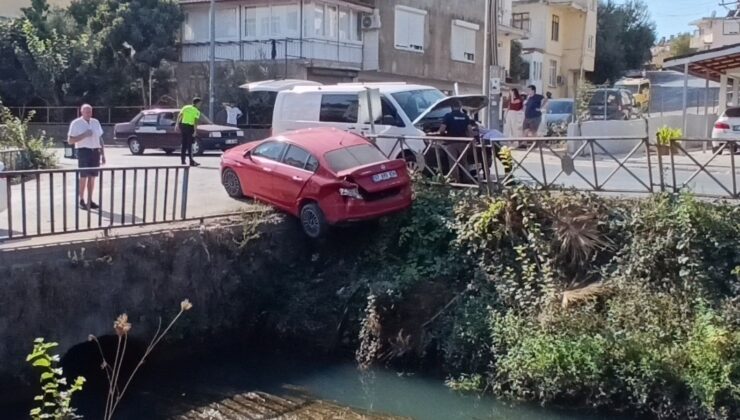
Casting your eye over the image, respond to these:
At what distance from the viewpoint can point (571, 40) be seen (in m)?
51.0

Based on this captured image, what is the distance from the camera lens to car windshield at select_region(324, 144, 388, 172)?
43.5ft

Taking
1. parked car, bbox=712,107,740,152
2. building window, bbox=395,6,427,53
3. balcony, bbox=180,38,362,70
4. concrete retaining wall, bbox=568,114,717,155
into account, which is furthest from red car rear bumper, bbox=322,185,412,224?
building window, bbox=395,6,427,53

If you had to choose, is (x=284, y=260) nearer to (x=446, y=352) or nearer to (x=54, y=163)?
(x=446, y=352)

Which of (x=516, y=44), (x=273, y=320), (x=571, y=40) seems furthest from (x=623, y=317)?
(x=571, y=40)

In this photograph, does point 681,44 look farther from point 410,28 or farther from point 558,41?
point 410,28

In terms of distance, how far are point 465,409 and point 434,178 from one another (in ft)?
14.9

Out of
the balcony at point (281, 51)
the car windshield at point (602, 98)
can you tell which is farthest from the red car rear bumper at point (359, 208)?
the car windshield at point (602, 98)

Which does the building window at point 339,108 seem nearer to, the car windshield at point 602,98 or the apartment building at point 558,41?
the car windshield at point 602,98

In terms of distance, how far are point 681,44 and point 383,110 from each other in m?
70.3

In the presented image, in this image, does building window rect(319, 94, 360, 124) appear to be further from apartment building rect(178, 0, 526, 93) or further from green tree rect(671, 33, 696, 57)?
green tree rect(671, 33, 696, 57)

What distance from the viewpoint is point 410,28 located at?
35.1 m

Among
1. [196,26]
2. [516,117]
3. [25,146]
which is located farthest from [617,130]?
[196,26]

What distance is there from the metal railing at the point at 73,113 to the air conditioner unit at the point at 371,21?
8.96 metres

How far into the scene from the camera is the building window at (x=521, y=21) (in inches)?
1925
